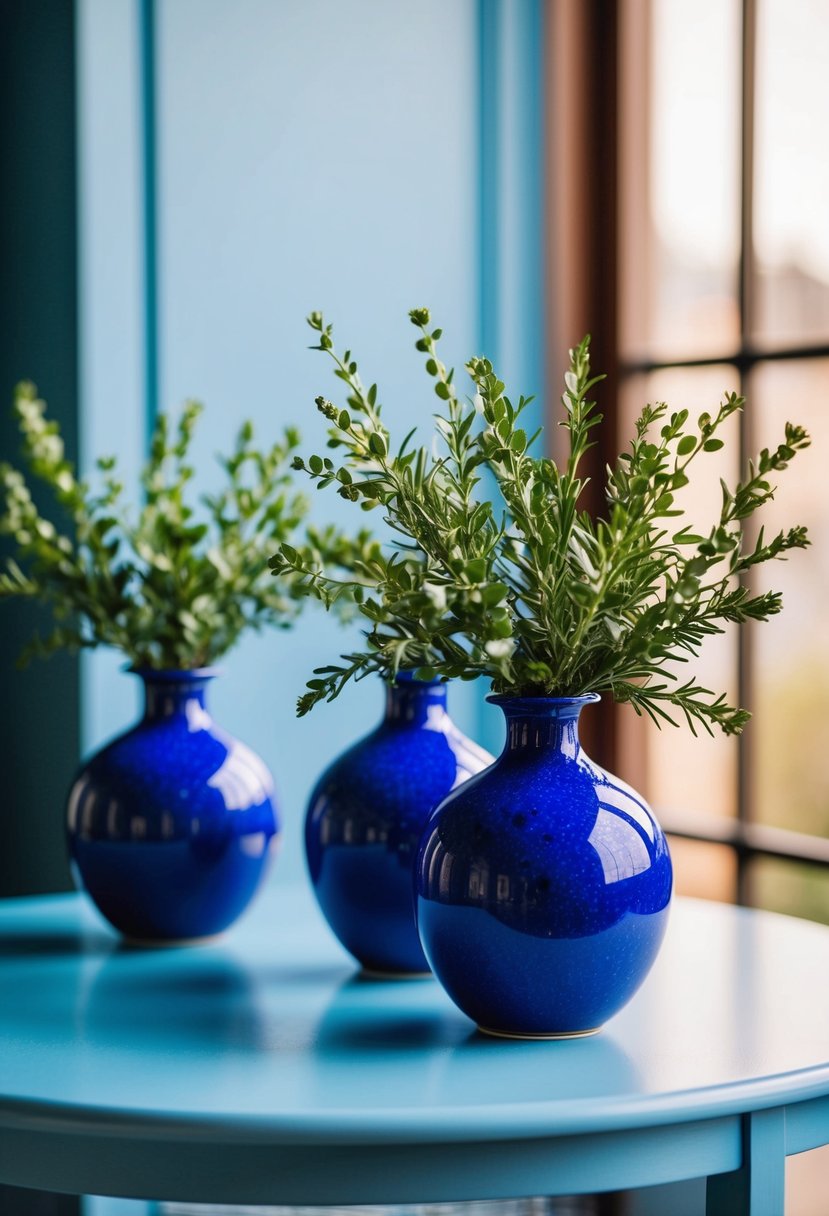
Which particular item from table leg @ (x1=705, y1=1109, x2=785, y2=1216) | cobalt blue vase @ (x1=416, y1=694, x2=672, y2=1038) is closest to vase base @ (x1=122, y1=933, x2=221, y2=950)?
cobalt blue vase @ (x1=416, y1=694, x2=672, y2=1038)

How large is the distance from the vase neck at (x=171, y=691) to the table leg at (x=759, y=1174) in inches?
26.0

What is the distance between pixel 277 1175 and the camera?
2.98 feet

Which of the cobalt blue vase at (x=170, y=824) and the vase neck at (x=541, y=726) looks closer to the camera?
the vase neck at (x=541, y=726)

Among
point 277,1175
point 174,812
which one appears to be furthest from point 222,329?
point 277,1175

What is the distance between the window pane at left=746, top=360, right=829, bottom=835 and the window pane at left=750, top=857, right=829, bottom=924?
52 mm

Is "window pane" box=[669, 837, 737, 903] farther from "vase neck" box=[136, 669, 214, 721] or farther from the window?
"vase neck" box=[136, 669, 214, 721]

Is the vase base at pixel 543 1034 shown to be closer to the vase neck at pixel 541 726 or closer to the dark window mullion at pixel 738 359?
the vase neck at pixel 541 726

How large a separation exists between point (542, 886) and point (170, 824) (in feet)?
1.49

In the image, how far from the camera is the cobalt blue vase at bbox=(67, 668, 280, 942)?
1.36m

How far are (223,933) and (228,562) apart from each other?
1.16ft

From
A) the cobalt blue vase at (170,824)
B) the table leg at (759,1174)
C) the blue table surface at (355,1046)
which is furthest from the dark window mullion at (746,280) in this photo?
the table leg at (759,1174)

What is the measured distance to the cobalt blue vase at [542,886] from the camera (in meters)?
1.02

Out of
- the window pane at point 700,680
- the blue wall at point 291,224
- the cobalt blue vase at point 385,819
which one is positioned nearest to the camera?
the cobalt blue vase at point 385,819

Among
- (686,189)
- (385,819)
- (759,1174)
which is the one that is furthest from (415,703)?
(686,189)
